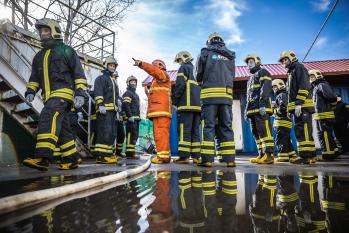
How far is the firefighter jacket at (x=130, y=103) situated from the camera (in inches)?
296

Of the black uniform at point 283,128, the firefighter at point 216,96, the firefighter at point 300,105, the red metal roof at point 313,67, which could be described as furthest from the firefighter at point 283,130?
the red metal roof at point 313,67

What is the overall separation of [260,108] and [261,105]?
7 centimetres

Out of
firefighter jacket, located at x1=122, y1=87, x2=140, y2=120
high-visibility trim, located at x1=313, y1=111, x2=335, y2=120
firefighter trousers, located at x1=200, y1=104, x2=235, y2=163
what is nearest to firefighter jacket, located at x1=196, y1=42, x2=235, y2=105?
firefighter trousers, located at x1=200, y1=104, x2=235, y2=163

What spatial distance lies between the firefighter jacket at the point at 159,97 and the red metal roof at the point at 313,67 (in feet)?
18.0

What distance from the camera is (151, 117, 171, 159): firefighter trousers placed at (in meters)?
5.15

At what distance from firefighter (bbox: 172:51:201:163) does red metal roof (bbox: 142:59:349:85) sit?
5522 mm

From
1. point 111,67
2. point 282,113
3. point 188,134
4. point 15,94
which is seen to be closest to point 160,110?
point 188,134

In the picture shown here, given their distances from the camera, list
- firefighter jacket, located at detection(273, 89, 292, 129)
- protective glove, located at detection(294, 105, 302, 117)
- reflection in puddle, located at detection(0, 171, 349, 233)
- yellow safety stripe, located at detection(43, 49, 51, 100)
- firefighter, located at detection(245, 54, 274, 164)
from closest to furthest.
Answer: reflection in puddle, located at detection(0, 171, 349, 233), yellow safety stripe, located at detection(43, 49, 51, 100), protective glove, located at detection(294, 105, 302, 117), firefighter, located at detection(245, 54, 274, 164), firefighter jacket, located at detection(273, 89, 292, 129)

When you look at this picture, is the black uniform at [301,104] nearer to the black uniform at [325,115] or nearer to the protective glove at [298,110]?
the protective glove at [298,110]

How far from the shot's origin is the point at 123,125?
7.70m

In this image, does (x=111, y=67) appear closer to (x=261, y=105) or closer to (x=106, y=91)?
(x=106, y=91)

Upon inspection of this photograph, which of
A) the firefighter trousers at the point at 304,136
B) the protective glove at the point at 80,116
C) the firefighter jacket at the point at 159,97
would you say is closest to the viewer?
the firefighter trousers at the point at 304,136

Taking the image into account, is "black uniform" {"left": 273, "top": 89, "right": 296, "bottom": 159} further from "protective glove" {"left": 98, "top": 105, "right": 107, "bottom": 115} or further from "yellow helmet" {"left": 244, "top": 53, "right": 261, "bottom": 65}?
"protective glove" {"left": 98, "top": 105, "right": 107, "bottom": 115}

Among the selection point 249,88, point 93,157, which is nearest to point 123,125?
point 93,157
